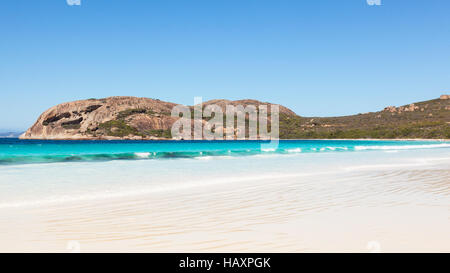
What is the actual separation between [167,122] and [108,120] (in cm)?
2561

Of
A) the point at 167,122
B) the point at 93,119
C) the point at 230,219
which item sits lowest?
the point at 230,219

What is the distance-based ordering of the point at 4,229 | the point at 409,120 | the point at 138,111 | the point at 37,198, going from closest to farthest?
the point at 4,229, the point at 37,198, the point at 409,120, the point at 138,111

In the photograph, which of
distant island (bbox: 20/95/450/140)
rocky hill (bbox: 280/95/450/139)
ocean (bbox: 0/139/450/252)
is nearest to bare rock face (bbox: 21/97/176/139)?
distant island (bbox: 20/95/450/140)

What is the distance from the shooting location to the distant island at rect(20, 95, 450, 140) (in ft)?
384

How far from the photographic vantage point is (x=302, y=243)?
17.0ft

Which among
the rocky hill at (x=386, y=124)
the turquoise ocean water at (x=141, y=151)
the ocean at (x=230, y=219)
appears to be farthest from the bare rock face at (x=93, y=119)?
the ocean at (x=230, y=219)

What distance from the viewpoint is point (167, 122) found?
531 ft

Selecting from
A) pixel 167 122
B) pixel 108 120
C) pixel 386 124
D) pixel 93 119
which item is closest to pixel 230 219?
pixel 386 124

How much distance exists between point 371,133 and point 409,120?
1972cm

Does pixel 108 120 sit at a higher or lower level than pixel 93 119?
lower

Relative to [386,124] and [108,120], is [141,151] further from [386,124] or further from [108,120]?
[108,120]
